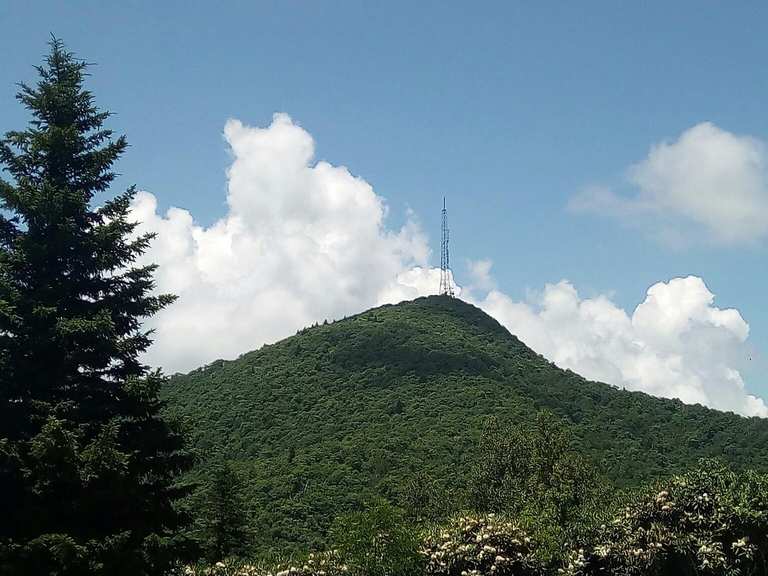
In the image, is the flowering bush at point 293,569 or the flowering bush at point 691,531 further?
the flowering bush at point 293,569

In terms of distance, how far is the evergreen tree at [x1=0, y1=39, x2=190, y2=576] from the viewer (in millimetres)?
13188

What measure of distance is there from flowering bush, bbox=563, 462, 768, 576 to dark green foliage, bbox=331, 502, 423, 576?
4.62 metres

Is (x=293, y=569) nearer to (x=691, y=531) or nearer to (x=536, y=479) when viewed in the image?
(x=691, y=531)

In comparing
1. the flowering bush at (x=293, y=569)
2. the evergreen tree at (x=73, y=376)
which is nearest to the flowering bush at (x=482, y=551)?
the flowering bush at (x=293, y=569)

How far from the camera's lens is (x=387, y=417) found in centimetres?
6359

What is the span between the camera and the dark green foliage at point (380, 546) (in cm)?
2094

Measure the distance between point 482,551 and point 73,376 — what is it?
12.9 m

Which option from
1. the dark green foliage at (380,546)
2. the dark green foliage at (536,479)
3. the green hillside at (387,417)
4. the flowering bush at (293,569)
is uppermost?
the green hillside at (387,417)

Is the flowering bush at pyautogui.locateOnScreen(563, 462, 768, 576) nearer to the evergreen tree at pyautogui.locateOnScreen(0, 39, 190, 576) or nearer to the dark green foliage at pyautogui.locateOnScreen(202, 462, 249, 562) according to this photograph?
the evergreen tree at pyautogui.locateOnScreen(0, 39, 190, 576)

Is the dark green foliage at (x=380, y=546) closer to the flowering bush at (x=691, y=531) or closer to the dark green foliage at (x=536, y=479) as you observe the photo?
the flowering bush at (x=691, y=531)

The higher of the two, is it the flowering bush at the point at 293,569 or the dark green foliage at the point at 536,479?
the dark green foliage at the point at 536,479

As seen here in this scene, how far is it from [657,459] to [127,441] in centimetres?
4874

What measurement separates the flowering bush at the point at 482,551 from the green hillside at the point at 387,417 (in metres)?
17.7

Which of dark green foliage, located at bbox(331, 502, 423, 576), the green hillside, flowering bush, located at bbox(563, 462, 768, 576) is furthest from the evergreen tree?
the green hillside
